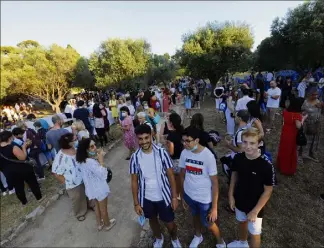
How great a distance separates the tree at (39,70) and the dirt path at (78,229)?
23044 millimetres

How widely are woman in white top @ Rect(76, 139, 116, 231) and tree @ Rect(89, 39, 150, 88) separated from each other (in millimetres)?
21134

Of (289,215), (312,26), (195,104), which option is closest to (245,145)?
(289,215)

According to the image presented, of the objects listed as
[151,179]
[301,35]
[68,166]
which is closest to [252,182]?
[151,179]

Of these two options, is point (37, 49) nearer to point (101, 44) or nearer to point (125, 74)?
point (101, 44)

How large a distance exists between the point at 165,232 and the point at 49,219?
2.62 m

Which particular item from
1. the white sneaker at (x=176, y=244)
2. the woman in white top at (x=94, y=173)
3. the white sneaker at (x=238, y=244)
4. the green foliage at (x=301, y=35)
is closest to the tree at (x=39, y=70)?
the green foliage at (x=301, y=35)

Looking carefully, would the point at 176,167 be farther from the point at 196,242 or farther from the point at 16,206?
the point at 16,206

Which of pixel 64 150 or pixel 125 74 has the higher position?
pixel 125 74

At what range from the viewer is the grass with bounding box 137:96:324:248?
3.59m

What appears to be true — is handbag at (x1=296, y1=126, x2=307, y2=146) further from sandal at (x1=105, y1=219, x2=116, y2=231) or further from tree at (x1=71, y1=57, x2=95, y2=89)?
tree at (x1=71, y1=57, x2=95, y2=89)

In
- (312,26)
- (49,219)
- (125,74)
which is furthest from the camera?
(125,74)

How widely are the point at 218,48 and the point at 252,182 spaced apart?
15683 millimetres

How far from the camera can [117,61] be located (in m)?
23.5

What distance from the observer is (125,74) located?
2436 centimetres
